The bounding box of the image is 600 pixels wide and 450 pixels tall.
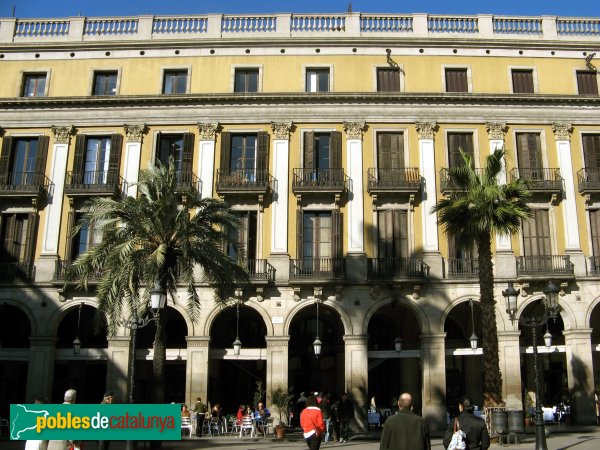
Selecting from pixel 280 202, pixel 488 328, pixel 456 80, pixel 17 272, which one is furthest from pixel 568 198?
pixel 17 272

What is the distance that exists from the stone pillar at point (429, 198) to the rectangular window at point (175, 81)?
11.5 meters

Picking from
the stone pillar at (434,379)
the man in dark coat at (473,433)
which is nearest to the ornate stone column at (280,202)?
the stone pillar at (434,379)

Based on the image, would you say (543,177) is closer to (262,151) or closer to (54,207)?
(262,151)

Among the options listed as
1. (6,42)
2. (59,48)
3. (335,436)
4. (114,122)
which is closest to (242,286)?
(335,436)

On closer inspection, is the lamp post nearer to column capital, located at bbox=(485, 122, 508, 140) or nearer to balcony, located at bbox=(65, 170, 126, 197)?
column capital, located at bbox=(485, 122, 508, 140)

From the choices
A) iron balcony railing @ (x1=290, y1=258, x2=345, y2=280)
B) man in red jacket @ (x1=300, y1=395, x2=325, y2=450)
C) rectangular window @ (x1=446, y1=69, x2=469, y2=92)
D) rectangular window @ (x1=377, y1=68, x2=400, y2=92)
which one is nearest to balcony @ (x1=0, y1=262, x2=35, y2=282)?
iron balcony railing @ (x1=290, y1=258, x2=345, y2=280)

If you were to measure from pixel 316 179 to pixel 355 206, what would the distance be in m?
2.19

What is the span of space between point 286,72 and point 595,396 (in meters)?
20.5

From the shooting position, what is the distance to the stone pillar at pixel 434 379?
94.2 feet

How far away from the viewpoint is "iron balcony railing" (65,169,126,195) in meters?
30.7

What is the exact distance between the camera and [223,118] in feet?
105

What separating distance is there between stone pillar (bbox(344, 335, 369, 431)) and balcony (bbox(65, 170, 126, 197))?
1255cm

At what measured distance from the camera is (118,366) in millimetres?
29359

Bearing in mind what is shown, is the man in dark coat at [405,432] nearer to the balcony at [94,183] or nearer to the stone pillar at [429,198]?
the stone pillar at [429,198]
